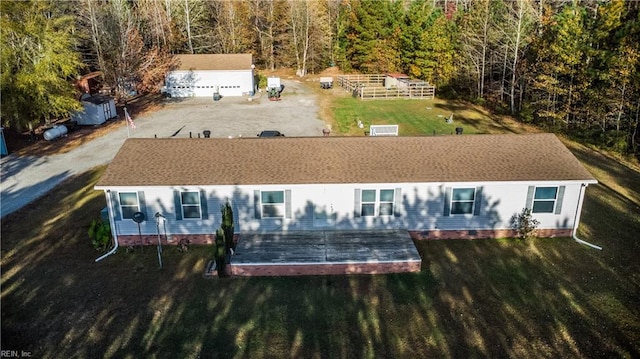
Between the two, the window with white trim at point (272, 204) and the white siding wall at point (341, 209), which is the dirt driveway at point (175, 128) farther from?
the window with white trim at point (272, 204)

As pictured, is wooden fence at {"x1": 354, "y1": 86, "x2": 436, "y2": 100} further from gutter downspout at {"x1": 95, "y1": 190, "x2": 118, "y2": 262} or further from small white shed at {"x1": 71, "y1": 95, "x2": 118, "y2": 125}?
gutter downspout at {"x1": 95, "y1": 190, "x2": 118, "y2": 262}

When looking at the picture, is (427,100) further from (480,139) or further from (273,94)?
(480,139)

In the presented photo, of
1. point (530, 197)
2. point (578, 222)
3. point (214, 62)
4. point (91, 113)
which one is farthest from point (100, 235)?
point (214, 62)

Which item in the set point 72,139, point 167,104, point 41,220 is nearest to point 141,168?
point 41,220

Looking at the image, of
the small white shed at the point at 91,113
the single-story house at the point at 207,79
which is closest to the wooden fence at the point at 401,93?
the single-story house at the point at 207,79

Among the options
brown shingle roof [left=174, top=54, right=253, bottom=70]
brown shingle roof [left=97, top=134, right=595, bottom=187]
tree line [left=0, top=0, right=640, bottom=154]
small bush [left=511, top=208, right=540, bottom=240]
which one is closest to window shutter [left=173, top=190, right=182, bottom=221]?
brown shingle roof [left=97, top=134, right=595, bottom=187]

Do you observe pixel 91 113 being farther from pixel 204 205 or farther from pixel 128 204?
pixel 204 205
